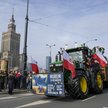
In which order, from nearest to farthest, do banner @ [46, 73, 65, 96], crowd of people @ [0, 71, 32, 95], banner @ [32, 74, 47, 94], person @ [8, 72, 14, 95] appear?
banner @ [46, 73, 65, 96], banner @ [32, 74, 47, 94], person @ [8, 72, 14, 95], crowd of people @ [0, 71, 32, 95]

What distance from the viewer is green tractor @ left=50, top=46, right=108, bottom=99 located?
520 inches

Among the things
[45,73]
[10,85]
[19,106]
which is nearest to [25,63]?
[10,85]

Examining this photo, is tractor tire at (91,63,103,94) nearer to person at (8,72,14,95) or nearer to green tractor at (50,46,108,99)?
green tractor at (50,46,108,99)

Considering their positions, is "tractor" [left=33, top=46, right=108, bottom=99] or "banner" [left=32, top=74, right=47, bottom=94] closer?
"tractor" [left=33, top=46, right=108, bottom=99]

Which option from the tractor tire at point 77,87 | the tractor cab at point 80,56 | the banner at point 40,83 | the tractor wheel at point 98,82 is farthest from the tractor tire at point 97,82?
the banner at point 40,83

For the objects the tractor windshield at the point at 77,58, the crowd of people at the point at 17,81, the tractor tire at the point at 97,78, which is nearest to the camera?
the tractor windshield at the point at 77,58

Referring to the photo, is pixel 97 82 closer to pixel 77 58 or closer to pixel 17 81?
pixel 77 58

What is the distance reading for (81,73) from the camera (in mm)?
13930

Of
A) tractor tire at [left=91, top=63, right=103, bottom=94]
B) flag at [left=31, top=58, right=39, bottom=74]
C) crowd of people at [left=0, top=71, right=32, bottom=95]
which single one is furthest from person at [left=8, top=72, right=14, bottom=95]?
tractor tire at [left=91, top=63, right=103, bottom=94]

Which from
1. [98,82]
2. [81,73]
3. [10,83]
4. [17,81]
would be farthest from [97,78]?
[17,81]

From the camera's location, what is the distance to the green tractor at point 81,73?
13.2 meters

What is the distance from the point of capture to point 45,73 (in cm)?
1355

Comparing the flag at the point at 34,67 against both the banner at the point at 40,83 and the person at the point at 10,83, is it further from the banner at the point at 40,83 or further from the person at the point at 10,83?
the person at the point at 10,83

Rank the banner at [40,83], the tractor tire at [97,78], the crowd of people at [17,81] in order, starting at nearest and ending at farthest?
the banner at [40,83] < the tractor tire at [97,78] < the crowd of people at [17,81]
